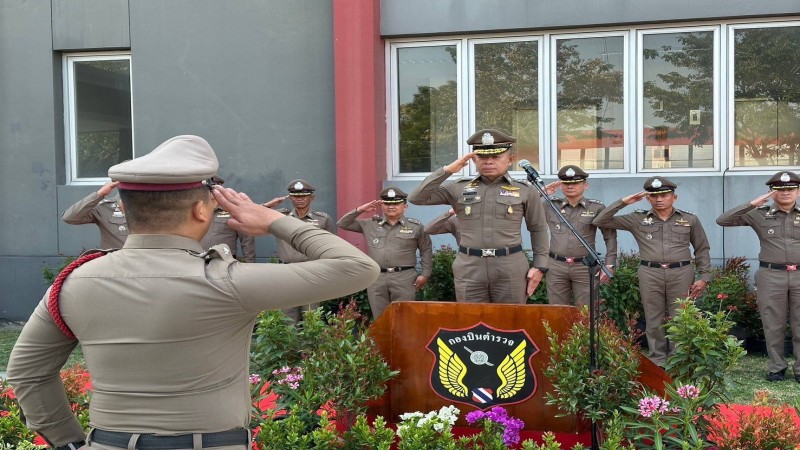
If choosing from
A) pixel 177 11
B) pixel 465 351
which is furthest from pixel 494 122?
pixel 465 351

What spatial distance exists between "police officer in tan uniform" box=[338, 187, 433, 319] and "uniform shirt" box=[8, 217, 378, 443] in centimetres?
586

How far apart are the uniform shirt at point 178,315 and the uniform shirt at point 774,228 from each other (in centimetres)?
614

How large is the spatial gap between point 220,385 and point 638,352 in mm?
2440

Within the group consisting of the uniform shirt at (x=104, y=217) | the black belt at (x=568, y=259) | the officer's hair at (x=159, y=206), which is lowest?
the black belt at (x=568, y=259)

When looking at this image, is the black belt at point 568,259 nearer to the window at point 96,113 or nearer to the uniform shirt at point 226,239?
the uniform shirt at point 226,239

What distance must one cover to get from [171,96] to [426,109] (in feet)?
10.6

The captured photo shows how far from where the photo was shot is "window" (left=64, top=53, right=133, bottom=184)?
10828 millimetres

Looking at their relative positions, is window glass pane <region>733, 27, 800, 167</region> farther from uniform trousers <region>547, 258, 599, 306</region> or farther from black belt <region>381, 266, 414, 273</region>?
black belt <region>381, 266, 414, 273</region>

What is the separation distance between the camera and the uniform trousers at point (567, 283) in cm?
771

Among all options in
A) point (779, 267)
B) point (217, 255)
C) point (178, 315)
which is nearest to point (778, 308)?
point (779, 267)

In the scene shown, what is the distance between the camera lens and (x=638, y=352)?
3781 millimetres

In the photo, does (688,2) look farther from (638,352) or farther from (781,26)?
(638,352)

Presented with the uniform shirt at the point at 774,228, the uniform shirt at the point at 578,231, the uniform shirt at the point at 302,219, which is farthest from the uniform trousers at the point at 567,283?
the uniform shirt at the point at 302,219

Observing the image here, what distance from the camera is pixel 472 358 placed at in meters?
3.97
